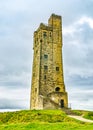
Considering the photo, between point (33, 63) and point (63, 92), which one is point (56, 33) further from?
point (63, 92)

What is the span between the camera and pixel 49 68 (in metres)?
59.6

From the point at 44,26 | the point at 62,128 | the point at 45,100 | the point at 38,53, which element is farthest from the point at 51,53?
the point at 62,128

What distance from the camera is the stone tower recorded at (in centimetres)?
5675

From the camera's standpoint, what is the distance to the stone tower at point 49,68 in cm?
5675

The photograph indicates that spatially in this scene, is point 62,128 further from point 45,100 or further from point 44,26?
point 44,26

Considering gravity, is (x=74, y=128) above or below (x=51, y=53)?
below

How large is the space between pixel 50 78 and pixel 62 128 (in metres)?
35.4

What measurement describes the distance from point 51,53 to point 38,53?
117 inches

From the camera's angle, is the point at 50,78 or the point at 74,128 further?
the point at 50,78

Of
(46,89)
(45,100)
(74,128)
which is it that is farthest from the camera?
(46,89)

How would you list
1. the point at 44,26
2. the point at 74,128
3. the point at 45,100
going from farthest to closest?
the point at 44,26
the point at 45,100
the point at 74,128

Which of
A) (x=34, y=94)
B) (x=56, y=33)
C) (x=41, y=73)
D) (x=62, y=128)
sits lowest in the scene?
(x=62, y=128)

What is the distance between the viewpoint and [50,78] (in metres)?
59.0

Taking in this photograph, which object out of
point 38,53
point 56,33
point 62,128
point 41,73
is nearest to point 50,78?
point 41,73
